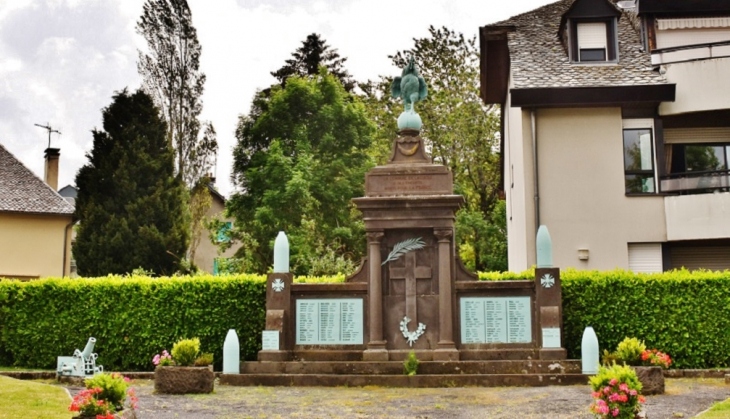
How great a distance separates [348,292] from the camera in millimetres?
16609

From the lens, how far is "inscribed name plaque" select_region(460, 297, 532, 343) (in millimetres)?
16062

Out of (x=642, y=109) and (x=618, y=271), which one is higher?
(x=642, y=109)

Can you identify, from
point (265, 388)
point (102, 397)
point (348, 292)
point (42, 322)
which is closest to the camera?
point (102, 397)

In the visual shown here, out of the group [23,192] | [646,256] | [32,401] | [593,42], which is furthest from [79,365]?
[23,192]

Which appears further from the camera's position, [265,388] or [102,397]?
[265,388]

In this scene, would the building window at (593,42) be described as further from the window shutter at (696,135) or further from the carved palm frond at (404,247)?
the carved palm frond at (404,247)

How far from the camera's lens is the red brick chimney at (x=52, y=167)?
4159 centimetres

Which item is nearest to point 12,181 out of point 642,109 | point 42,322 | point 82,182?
point 82,182

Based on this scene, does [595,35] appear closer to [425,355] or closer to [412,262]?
[412,262]

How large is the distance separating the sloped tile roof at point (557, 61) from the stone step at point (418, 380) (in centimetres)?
927

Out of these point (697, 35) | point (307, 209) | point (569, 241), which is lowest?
point (569, 241)

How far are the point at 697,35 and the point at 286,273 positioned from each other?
46.5ft

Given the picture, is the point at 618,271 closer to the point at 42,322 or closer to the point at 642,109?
the point at 642,109

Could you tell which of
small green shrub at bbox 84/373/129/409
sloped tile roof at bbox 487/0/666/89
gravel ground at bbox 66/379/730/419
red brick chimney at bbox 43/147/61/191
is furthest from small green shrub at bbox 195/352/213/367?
red brick chimney at bbox 43/147/61/191
